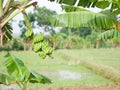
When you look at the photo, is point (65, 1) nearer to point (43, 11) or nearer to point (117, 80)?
point (117, 80)

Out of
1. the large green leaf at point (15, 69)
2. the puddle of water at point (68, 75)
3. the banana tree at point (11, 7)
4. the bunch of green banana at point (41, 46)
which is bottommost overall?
the puddle of water at point (68, 75)

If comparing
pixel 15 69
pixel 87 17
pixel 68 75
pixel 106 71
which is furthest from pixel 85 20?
pixel 68 75

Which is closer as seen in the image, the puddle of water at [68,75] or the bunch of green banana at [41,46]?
the bunch of green banana at [41,46]

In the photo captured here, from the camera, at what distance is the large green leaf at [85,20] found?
270 centimetres

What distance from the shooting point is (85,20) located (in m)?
2.95

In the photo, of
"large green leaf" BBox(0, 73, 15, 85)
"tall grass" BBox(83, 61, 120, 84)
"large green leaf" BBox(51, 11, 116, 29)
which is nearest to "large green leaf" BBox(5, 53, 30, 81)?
"large green leaf" BBox(0, 73, 15, 85)

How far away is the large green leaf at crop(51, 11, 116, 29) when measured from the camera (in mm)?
2699

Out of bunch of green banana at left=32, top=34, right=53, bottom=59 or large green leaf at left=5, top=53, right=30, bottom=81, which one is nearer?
bunch of green banana at left=32, top=34, right=53, bottom=59

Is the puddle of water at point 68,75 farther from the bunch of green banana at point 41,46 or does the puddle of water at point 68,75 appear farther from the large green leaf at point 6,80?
the bunch of green banana at point 41,46

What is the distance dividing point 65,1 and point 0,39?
3.84ft

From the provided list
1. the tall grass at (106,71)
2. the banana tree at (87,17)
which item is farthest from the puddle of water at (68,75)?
the banana tree at (87,17)

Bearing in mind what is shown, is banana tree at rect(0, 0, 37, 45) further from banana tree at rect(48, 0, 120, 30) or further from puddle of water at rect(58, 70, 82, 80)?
puddle of water at rect(58, 70, 82, 80)

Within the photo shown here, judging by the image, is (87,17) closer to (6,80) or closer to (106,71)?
(6,80)

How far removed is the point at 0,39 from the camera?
1.62 meters
